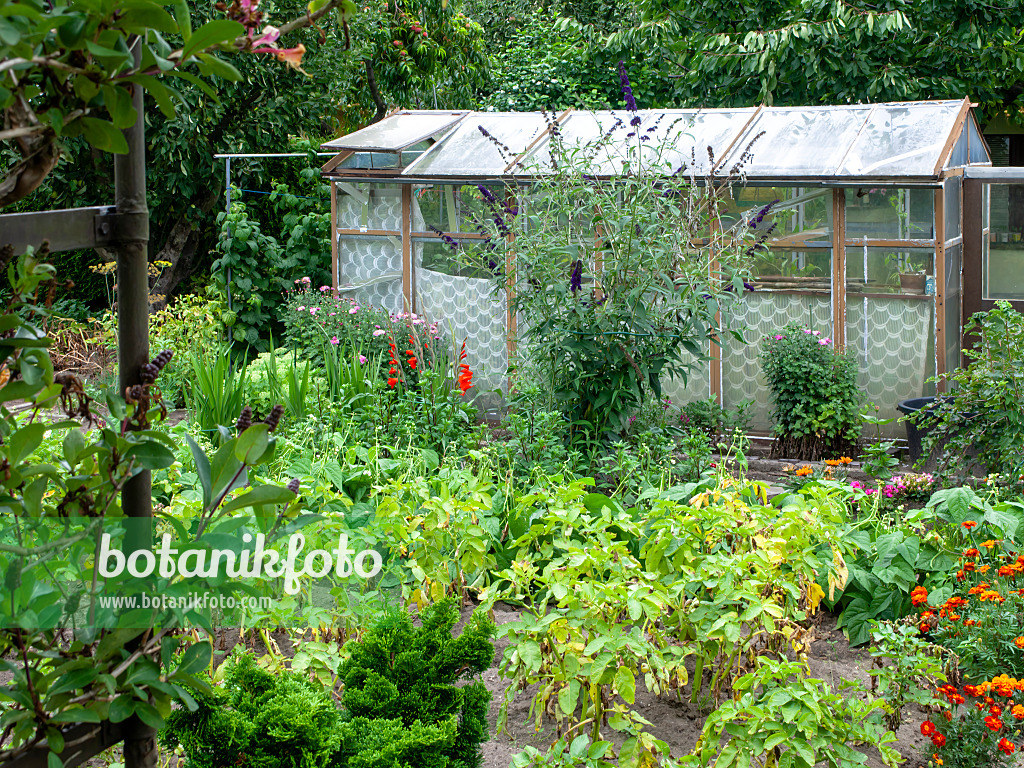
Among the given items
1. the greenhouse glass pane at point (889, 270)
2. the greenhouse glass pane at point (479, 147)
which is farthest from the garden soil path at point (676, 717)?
the greenhouse glass pane at point (479, 147)

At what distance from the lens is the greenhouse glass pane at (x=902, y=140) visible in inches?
274

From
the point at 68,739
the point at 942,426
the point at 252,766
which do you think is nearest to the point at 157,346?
the point at 942,426

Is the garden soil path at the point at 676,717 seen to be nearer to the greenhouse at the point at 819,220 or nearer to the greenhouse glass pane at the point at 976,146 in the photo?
the greenhouse at the point at 819,220

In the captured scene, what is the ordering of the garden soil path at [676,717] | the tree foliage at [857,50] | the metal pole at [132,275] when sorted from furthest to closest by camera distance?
the tree foliage at [857,50] → the garden soil path at [676,717] → the metal pole at [132,275]

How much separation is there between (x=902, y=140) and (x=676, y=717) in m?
5.70

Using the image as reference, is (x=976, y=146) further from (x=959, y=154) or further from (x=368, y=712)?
(x=368, y=712)

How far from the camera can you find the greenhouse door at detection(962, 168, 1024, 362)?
7.40 metres

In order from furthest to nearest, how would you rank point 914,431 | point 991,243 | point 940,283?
point 991,243 → point 940,283 → point 914,431

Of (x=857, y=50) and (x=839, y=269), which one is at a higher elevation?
(x=857, y=50)

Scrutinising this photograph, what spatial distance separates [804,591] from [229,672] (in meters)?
1.87

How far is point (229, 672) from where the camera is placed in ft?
6.73

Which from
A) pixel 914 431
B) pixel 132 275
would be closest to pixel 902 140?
pixel 914 431

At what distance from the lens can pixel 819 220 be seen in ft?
24.4

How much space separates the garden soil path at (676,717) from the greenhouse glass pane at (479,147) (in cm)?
544
